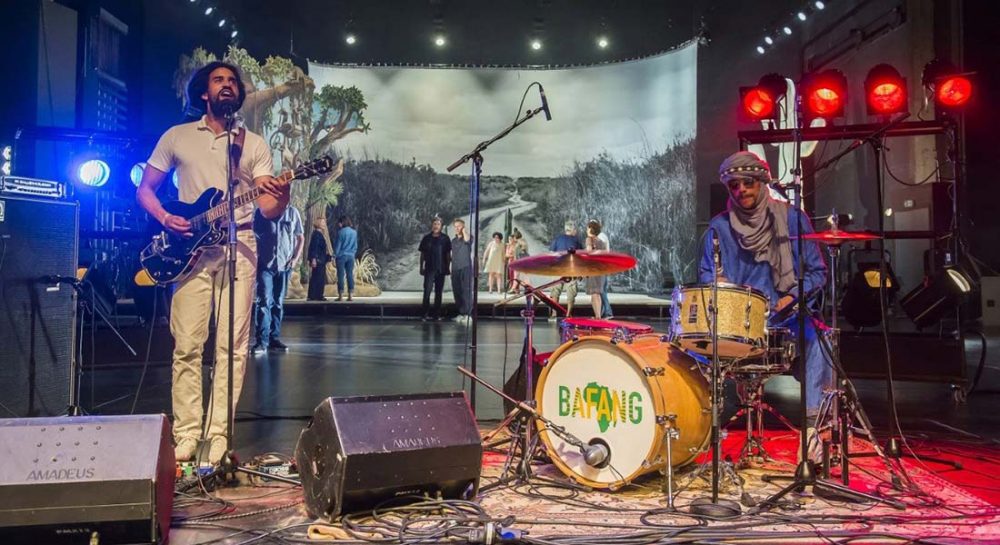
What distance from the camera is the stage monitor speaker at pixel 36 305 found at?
494cm

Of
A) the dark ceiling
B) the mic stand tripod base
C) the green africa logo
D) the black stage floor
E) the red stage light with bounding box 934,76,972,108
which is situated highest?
the dark ceiling

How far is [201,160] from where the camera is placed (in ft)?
14.3

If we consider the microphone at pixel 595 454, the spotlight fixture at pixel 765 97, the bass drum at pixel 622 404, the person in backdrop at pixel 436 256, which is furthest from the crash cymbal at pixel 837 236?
the person in backdrop at pixel 436 256

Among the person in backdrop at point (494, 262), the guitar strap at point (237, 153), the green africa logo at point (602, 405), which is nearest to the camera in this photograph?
the green africa logo at point (602, 405)

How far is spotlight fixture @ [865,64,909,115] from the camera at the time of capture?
19.5 ft

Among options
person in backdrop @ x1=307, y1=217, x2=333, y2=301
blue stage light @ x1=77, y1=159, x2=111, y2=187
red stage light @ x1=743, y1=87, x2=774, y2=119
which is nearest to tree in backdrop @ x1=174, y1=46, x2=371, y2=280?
person in backdrop @ x1=307, y1=217, x2=333, y2=301

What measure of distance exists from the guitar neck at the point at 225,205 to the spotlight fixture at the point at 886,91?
4.62 m

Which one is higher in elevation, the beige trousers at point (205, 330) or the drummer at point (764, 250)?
the drummer at point (764, 250)

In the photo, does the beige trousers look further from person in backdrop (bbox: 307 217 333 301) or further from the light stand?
person in backdrop (bbox: 307 217 333 301)

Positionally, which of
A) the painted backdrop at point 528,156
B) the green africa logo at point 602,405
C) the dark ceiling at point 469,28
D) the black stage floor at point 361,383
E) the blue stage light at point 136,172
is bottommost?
the black stage floor at point 361,383

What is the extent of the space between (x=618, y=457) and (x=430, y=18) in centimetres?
1496

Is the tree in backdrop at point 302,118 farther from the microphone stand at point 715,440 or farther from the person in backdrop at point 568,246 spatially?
the microphone stand at point 715,440

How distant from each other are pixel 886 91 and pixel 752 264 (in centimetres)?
244

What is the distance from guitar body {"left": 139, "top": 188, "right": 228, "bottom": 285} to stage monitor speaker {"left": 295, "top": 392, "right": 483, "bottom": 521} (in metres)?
1.35
